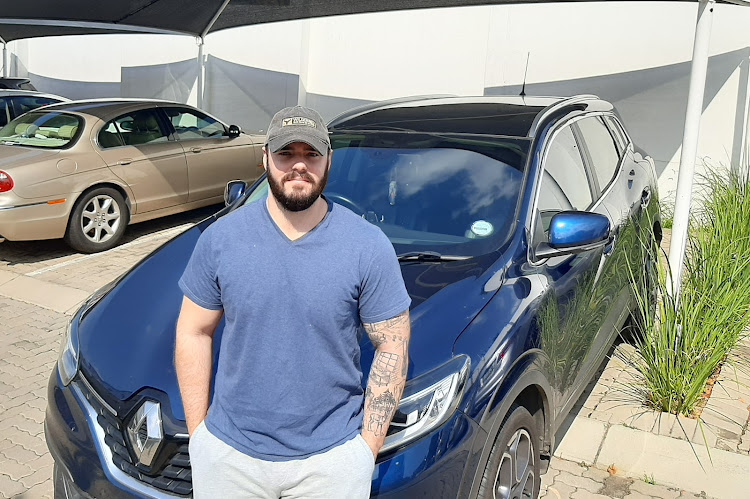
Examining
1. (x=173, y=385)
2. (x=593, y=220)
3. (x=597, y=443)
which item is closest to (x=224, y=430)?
(x=173, y=385)

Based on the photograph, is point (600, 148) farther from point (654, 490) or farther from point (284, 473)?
point (284, 473)

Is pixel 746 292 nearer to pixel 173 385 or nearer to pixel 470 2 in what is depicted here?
pixel 173 385

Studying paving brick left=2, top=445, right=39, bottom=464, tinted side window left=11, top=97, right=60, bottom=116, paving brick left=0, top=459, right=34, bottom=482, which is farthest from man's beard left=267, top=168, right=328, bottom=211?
tinted side window left=11, top=97, right=60, bottom=116

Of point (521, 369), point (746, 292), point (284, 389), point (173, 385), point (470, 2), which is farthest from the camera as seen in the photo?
point (470, 2)

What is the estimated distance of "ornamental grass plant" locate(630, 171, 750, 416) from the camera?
423 cm

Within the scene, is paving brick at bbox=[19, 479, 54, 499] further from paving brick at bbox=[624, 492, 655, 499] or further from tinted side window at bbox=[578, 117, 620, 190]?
tinted side window at bbox=[578, 117, 620, 190]

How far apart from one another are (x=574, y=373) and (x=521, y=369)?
2.77ft

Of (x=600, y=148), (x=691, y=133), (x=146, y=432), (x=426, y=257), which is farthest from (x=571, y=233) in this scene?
(x=691, y=133)

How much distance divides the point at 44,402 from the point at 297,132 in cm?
329

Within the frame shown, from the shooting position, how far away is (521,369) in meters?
2.84

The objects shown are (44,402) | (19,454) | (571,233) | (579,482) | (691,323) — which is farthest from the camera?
(44,402)

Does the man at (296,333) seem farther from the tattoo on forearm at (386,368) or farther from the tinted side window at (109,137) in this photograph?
the tinted side window at (109,137)

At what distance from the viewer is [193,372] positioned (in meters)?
2.16

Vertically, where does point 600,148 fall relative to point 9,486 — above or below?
above
